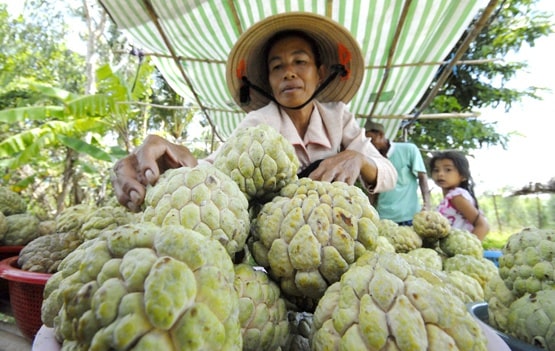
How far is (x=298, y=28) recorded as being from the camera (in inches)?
91.1

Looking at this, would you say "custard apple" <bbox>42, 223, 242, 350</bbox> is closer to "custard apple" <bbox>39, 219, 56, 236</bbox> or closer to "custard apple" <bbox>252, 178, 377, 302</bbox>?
"custard apple" <bbox>252, 178, 377, 302</bbox>

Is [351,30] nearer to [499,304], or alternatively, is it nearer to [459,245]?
[459,245]

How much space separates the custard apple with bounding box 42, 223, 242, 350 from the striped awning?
2.72m

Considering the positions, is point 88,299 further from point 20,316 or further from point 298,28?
point 298,28

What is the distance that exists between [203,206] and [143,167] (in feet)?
1.49

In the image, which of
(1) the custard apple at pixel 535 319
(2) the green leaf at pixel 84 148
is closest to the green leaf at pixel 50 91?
(2) the green leaf at pixel 84 148

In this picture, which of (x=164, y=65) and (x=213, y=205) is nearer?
(x=213, y=205)

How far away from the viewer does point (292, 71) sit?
2160mm

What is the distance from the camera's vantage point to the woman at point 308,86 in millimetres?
2055

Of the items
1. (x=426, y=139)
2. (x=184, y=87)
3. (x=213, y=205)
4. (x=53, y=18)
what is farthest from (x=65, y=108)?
(x=53, y=18)

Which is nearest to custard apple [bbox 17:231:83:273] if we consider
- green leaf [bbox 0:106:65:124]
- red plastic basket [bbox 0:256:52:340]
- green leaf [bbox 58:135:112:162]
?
red plastic basket [bbox 0:256:52:340]

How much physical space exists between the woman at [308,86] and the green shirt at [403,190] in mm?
1940

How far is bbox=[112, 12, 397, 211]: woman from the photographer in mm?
2055

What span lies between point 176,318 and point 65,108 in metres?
7.45
